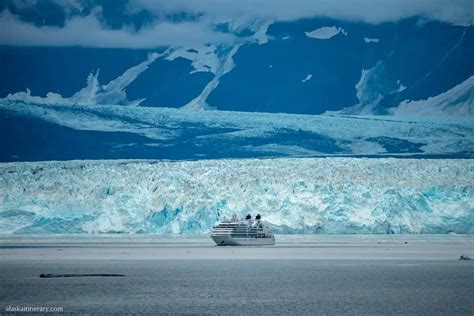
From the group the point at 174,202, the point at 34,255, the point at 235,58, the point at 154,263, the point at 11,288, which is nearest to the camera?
the point at 11,288

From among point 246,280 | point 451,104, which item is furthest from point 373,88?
point 246,280

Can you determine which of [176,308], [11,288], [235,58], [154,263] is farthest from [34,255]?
[235,58]

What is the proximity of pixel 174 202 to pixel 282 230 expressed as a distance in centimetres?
403

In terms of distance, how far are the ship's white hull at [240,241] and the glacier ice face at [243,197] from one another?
0.85 meters

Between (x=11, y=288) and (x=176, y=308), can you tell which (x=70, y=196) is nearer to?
(x=11, y=288)

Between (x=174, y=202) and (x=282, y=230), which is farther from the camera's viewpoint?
(x=282, y=230)

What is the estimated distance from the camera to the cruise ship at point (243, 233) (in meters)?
28.3

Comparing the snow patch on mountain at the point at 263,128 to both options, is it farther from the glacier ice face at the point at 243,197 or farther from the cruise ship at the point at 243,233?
the cruise ship at the point at 243,233

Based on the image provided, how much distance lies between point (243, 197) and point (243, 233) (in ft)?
3.59

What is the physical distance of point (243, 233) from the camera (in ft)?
94.8

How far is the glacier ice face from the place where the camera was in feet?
93.9

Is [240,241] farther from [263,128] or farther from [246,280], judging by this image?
[246,280]

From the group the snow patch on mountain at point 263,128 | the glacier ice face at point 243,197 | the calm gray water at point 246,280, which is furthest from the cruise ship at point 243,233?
the snow patch on mountain at point 263,128

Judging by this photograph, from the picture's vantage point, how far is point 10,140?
135ft
